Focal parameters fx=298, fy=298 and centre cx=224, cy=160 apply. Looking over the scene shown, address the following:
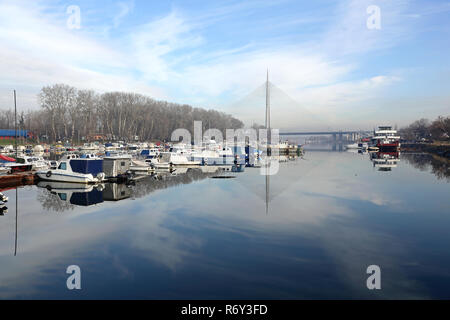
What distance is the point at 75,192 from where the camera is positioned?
2330 centimetres

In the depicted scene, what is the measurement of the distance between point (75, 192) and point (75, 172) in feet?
11.3

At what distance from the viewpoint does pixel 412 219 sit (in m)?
16.0

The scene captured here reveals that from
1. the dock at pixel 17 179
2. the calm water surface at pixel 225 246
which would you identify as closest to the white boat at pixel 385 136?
the calm water surface at pixel 225 246

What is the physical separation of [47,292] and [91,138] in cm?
8343

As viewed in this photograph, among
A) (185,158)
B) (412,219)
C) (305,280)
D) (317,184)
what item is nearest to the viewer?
(305,280)

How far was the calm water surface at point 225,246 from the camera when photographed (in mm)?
8633

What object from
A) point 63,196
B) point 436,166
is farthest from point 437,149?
point 63,196

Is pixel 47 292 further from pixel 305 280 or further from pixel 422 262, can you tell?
pixel 422 262

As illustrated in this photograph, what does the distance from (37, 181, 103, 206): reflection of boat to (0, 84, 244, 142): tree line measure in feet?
182

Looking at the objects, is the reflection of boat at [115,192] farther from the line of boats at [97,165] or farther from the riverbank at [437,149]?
the riverbank at [437,149]

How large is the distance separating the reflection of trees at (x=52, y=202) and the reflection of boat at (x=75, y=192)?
0.38 metres

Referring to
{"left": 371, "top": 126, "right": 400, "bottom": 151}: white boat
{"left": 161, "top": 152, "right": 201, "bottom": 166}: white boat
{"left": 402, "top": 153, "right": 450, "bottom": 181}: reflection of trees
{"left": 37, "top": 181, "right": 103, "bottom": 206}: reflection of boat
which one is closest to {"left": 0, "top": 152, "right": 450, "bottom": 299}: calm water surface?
{"left": 37, "top": 181, "right": 103, "bottom": 206}: reflection of boat
